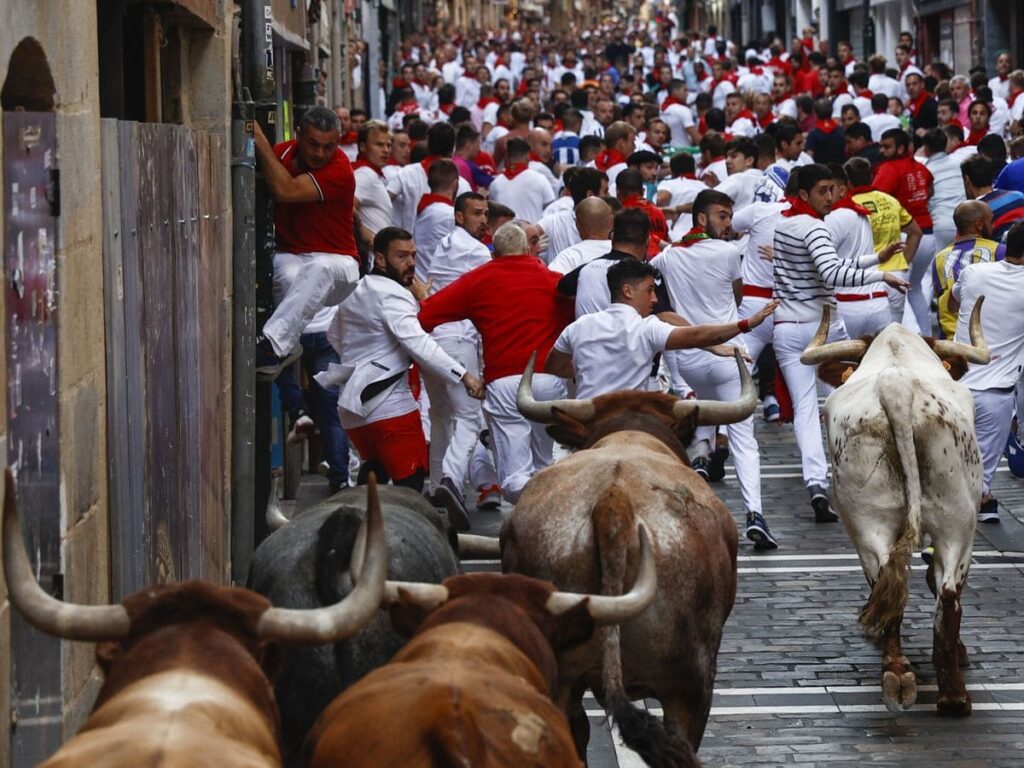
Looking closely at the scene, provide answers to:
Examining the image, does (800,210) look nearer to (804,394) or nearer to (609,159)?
(804,394)

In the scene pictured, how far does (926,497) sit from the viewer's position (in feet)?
28.6

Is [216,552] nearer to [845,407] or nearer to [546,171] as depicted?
[845,407]

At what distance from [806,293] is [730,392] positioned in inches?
36.7

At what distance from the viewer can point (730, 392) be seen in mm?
12414

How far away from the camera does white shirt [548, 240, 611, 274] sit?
12.3 m

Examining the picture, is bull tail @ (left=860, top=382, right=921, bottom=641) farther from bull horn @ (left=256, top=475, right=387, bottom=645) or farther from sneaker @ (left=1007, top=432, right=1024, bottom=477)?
sneaker @ (left=1007, top=432, right=1024, bottom=477)

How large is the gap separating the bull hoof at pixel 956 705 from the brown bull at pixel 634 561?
191 cm

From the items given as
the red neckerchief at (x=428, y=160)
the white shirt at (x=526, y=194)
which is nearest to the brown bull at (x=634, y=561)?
the red neckerchief at (x=428, y=160)

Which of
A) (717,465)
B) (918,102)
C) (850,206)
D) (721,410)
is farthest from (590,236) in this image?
(918,102)

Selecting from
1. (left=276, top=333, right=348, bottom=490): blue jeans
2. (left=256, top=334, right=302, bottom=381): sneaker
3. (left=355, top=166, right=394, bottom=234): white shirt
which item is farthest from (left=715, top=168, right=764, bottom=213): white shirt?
(left=256, top=334, right=302, bottom=381): sneaker

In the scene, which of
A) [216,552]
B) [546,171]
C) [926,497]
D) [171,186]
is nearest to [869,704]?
[926,497]

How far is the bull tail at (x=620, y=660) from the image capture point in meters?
5.60

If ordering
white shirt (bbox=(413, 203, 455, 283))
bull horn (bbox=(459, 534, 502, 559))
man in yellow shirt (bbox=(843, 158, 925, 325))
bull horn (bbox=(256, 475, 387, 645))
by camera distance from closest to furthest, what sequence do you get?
1. bull horn (bbox=(256, 475, 387, 645))
2. bull horn (bbox=(459, 534, 502, 559))
3. man in yellow shirt (bbox=(843, 158, 925, 325))
4. white shirt (bbox=(413, 203, 455, 283))

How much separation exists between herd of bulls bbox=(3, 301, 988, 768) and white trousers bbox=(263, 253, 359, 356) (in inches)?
106
